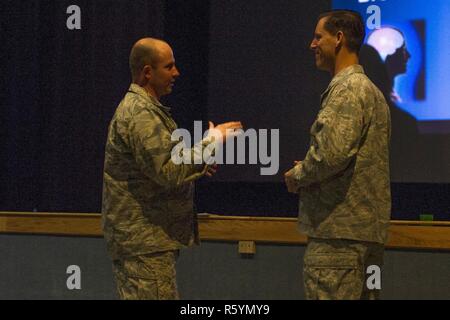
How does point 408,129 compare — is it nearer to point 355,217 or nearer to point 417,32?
point 417,32

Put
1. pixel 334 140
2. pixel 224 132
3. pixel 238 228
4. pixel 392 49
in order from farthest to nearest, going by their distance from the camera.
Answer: pixel 238 228 → pixel 392 49 → pixel 224 132 → pixel 334 140

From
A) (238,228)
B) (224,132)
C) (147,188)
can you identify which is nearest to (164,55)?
(224,132)

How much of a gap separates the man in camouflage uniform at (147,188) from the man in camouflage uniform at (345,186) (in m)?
0.31

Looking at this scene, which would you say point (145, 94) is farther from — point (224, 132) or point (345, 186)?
point (345, 186)

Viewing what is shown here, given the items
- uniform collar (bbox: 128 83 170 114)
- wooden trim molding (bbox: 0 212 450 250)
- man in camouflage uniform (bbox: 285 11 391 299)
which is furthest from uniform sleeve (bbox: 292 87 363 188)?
wooden trim molding (bbox: 0 212 450 250)

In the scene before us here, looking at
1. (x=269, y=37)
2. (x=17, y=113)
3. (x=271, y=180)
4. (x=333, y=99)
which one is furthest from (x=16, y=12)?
(x=333, y=99)

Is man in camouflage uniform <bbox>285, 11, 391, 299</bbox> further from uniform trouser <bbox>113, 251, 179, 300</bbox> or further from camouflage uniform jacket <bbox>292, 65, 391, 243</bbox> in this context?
uniform trouser <bbox>113, 251, 179, 300</bbox>

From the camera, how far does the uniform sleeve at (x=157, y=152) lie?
2.46m

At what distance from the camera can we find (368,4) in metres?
3.76

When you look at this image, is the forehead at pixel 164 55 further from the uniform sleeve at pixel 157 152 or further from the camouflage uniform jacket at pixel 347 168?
the camouflage uniform jacket at pixel 347 168

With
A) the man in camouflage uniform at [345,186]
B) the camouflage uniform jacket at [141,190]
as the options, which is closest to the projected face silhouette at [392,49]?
the man in camouflage uniform at [345,186]

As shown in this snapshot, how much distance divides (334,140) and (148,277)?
74 cm

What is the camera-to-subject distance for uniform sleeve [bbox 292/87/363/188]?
8.04 feet

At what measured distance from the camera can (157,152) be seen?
2467 millimetres
